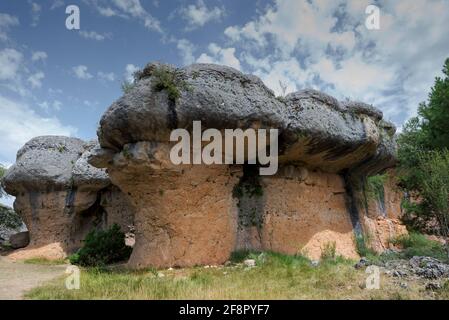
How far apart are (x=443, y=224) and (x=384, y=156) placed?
2.80 meters

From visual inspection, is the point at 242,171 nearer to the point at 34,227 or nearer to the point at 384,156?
the point at 384,156

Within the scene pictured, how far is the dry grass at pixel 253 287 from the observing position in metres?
5.43

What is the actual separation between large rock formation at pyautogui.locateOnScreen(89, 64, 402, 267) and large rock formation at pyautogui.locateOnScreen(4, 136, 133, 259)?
530cm

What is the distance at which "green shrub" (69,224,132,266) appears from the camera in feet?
36.8

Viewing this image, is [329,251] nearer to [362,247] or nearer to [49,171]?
[362,247]

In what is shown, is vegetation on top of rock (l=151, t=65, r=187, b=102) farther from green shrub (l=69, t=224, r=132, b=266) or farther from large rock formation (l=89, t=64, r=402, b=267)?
green shrub (l=69, t=224, r=132, b=266)

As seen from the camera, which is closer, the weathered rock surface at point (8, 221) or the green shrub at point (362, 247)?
the green shrub at point (362, 247)

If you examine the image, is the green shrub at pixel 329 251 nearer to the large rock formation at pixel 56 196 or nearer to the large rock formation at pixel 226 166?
the large rock formation at pixel 226 166

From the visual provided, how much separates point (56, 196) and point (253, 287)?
11.8m

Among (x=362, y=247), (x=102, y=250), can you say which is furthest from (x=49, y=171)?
(x=362, y=247)

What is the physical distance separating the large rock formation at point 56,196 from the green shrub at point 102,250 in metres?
2.52

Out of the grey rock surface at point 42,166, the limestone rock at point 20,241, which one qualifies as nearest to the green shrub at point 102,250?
the grey rock surface at point 42,166

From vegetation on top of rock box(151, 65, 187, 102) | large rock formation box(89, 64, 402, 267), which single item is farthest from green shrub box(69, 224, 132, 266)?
vegetation on top of rock box(151, 65, 187, 102)

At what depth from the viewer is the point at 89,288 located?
6.17 m
